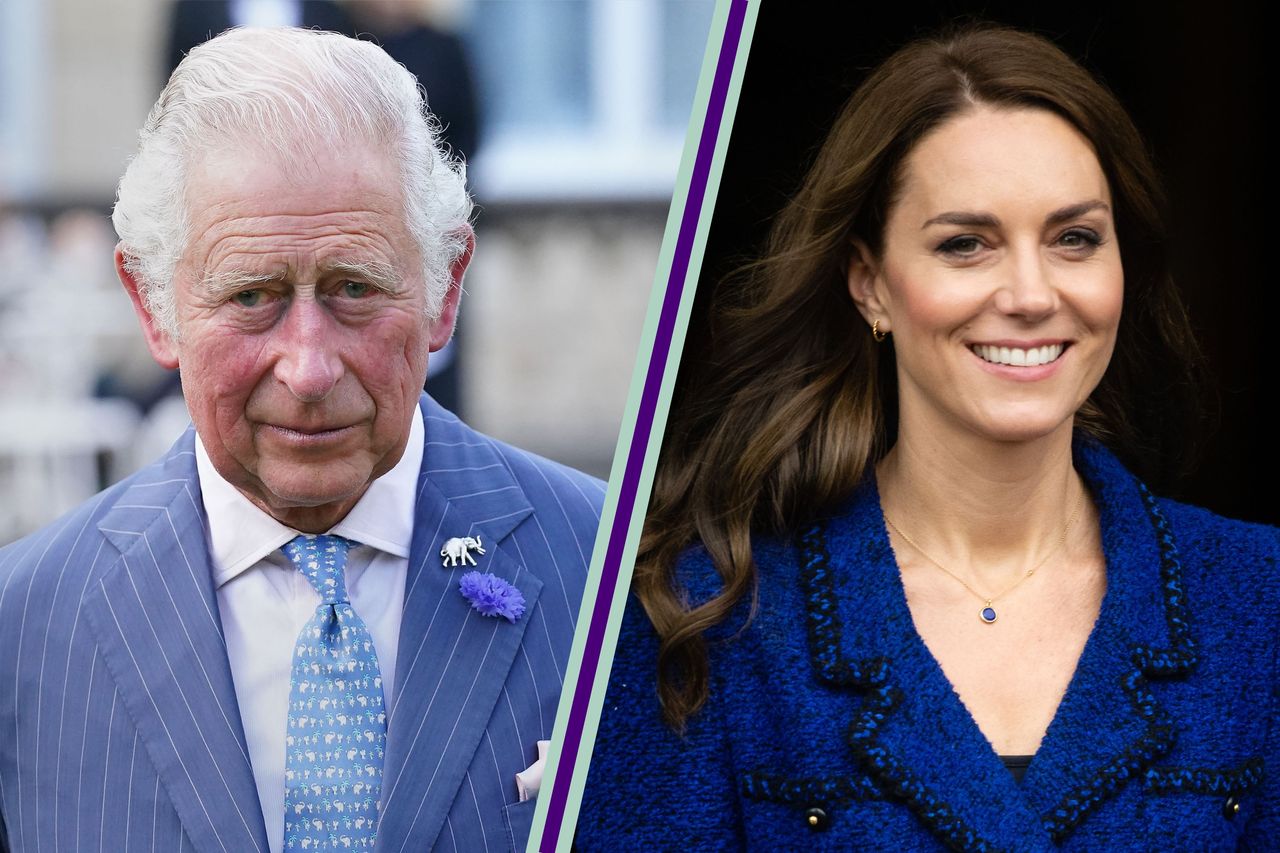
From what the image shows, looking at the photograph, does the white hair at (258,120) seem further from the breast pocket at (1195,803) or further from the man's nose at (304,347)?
the breast pocket at (1195,803)

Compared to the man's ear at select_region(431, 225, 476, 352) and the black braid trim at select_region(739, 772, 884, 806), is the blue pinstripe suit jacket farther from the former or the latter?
the black braid trim at select_region(739, 772, 884, 806)

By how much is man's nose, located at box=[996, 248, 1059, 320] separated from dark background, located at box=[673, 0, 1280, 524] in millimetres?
256

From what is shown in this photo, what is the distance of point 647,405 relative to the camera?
162 cm

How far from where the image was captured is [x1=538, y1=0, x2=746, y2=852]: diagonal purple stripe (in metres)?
1.61

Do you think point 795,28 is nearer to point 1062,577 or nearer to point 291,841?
point 1062,577

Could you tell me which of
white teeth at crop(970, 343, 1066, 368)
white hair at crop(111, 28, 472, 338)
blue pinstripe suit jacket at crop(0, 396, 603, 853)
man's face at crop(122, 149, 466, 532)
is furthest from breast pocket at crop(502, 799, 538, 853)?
white teeth at crop(970, 343, 1066, 368)

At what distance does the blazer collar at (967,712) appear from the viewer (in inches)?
64.8

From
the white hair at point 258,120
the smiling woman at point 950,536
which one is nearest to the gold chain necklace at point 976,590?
the smiling woman at point 950,536

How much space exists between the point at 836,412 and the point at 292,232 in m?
0.75

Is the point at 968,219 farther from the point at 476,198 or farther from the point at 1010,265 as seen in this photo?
the point at 476,198

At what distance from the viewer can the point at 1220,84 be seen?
1806 mm

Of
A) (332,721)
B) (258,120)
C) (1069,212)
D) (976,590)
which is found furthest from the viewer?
(976,590)

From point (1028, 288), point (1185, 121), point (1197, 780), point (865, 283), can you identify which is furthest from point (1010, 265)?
point (1197, 780)

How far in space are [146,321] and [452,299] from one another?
12.2 inches
